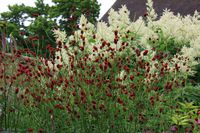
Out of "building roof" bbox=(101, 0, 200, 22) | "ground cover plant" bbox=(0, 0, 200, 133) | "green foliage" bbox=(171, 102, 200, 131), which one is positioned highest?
"building roof" bbox=(101, 0, 200, 22)

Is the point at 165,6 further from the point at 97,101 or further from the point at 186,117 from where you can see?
the point at 97,101

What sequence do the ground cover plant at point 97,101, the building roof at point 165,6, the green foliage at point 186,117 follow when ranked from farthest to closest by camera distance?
the building roof at point 165,6, the ground cover plant at point 97,101, the green foliage at point 186,117

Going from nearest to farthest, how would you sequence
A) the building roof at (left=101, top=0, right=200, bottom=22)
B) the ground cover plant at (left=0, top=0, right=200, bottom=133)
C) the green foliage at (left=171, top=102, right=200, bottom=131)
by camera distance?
the green foliage at (left=171, top=102, right=200, bottom=131)
the ground cover plant at (left=0, top=0, right=200, bottom=133)
the building roof at (left=101, top=0, right=200, bottom=22)

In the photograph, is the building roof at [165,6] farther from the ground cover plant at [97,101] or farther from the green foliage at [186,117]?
the green foliage at [186,117]

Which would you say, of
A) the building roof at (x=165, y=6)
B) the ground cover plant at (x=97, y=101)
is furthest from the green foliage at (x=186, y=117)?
the building roof at (x=165, y=6)

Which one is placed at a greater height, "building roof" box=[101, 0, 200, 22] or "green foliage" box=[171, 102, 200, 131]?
"building roof" box=[101, 0, 200, 22]

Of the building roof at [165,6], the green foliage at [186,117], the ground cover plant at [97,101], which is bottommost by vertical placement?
the green foliage at [186,117]

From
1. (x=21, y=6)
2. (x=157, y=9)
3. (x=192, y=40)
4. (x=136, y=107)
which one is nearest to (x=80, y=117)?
(x=136, y=107)

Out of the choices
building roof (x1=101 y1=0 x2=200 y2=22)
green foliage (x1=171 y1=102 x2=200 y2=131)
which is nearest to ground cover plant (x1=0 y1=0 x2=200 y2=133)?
green foliage (x1=171 y1=102 x2=200 y2=131)

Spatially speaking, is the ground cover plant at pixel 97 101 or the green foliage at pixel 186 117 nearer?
the green foliage at pixel 186 117

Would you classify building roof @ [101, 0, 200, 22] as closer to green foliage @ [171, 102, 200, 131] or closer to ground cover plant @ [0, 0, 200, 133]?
ground cover plant @ [0, 0, 200, 133]

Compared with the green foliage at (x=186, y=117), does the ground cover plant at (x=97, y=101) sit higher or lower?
higher

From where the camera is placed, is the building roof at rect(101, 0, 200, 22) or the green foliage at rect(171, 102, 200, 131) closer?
the green foliage at rect(171, 102, 200, 131)

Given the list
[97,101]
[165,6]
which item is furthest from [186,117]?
[165,6]
